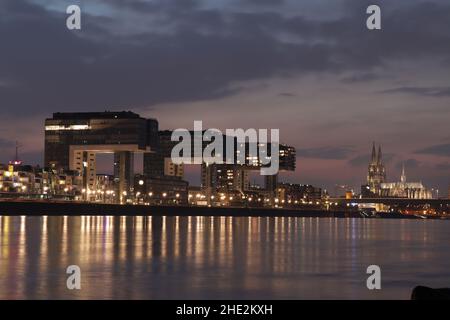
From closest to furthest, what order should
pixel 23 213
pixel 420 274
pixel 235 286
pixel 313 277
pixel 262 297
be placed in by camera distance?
pixel 262 297, pixel 235 286, pixel 313 277, pixel 420 274, pixel 23 213

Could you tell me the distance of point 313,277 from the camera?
39.1 metres

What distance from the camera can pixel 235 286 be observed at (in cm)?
3422

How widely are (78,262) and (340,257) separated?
61.8 ft

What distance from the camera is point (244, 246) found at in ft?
209

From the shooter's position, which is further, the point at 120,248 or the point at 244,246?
the point at 244,246

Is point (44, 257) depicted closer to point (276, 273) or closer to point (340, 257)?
point (276, 273)

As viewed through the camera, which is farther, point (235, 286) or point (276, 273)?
point (276, 273)

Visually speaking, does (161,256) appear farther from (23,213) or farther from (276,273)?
(23,213)

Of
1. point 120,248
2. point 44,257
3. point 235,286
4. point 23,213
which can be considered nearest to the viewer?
point 235,286
